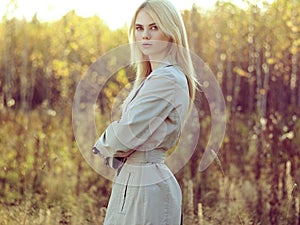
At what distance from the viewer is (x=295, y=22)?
6766 mm

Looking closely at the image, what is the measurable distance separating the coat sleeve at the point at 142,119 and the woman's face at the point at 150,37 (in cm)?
14

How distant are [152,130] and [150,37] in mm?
336

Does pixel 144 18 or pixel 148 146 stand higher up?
pixel 144 18

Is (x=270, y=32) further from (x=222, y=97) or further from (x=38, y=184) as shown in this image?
(x=38, y=184)

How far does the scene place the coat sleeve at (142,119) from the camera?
204 centimetres

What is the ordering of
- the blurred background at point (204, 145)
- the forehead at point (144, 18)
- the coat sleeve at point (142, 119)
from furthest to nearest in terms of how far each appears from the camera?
the blurred background at point (204, 145), the forehead at point (144, 18), the coat sleeve at point (142, 119)

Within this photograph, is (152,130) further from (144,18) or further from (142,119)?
(144,18)

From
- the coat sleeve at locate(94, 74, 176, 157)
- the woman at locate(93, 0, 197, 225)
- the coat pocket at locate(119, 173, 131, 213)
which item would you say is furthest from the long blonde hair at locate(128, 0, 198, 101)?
the coat pocket at locate(119, 173, 131, 213)

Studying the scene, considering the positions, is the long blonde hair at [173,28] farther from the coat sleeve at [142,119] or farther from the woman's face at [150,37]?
the coat sleeve at [142,119]

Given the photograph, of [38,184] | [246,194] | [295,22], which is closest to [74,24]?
[295,22]

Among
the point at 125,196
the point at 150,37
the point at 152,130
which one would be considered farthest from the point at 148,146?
the point at 150,37

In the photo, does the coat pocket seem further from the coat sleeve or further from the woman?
→ the coat sleeve

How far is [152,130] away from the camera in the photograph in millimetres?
2062

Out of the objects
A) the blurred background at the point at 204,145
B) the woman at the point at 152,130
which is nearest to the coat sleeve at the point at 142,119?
the woman at the point at 152,130
